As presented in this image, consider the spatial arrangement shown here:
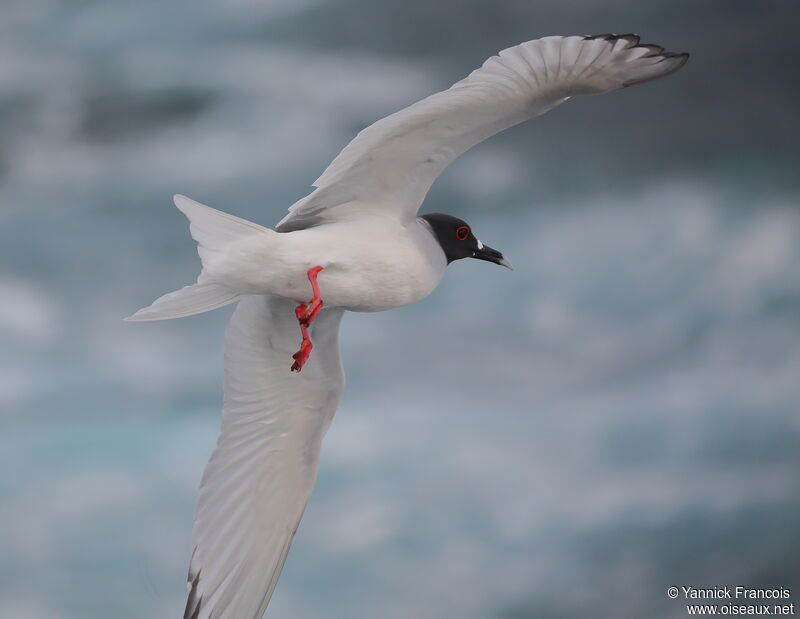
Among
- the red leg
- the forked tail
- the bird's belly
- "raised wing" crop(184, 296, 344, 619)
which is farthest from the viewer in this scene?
"raised wing" crop(184, 296, 344, 619)

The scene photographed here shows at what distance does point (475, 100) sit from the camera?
563cm

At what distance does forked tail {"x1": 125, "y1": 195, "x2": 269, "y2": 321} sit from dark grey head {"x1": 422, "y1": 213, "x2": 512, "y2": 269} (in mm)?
1184

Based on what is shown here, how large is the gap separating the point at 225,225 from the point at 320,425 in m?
1.90

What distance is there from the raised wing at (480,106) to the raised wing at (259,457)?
1.03m

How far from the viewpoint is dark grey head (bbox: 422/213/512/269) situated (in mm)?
6492

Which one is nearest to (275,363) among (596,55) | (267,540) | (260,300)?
(260,300)

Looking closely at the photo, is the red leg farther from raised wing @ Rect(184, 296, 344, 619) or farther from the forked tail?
raised wing @ Rect(184, 296, 344, 619)

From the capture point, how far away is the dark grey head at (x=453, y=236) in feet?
21.3

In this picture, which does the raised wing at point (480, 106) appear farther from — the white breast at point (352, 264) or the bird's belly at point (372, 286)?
the bird's belly at point (372, 286)

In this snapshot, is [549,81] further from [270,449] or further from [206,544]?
[206,544]

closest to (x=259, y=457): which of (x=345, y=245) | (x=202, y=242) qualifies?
(x=345, y=245)

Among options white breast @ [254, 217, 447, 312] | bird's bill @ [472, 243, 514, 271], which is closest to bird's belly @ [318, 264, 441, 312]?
white breast @ [254, 217, 447, 312]

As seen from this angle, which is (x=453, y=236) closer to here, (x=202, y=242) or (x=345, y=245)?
(x=345, y=245)

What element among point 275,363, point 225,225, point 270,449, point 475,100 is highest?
point 475,100
